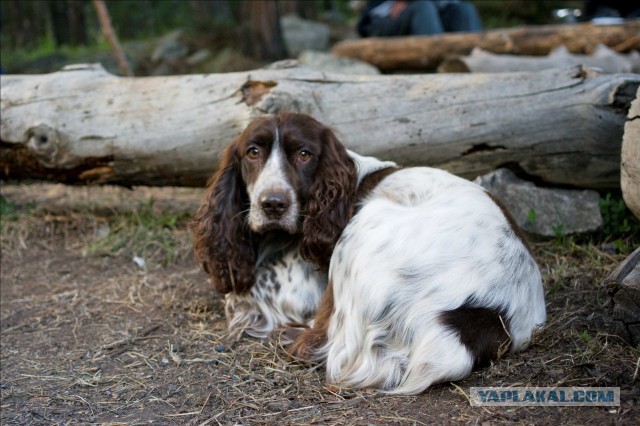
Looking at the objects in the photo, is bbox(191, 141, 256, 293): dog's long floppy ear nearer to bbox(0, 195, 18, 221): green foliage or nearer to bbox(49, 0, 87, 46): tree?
bbox(0, 195, 18, 221): green foliage

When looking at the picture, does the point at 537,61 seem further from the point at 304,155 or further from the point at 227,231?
the point at 227,231

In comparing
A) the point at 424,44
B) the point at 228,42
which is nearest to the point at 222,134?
the point at 424,44

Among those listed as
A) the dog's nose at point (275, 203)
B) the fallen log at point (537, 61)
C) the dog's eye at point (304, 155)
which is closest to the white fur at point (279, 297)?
the dog's nose at point (275, 203)

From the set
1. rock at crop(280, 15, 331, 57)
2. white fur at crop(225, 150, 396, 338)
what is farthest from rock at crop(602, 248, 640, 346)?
rock at crop(280, 15, 331, 57)

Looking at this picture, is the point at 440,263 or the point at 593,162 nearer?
the point at 440,263

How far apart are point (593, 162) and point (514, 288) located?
220cm

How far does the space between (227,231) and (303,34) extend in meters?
9.61

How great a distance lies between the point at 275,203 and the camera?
4.05m

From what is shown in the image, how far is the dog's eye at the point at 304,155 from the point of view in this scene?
4.18 metres

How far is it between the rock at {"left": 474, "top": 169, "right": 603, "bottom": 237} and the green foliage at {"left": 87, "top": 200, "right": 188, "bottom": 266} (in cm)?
242

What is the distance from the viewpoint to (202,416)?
133 inches

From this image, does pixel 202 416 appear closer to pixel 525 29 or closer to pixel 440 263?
pixel 440 263

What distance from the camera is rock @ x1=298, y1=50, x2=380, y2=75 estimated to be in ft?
31.7

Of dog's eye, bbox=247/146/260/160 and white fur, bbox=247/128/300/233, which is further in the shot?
dog's eye, bbox=247/146/260/160
